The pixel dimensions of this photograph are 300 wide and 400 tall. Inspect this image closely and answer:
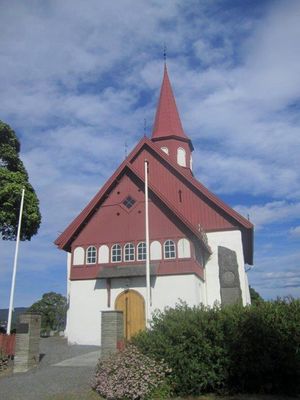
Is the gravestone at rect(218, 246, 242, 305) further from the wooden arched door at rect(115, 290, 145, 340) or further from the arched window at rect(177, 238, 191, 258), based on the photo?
the wooden arched door at rect(115, 290, 145, 340)

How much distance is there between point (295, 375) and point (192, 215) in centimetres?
1686

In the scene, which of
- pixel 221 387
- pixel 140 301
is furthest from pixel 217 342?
pixel 140 301

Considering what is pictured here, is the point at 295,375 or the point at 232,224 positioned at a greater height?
the point at 232,224

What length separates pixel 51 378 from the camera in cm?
1266

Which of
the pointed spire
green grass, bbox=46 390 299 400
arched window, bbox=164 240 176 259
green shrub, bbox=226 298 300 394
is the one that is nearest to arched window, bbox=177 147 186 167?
the pointed spire

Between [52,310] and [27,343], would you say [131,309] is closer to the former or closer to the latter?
[27,343]

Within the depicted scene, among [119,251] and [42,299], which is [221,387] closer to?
[119,251]

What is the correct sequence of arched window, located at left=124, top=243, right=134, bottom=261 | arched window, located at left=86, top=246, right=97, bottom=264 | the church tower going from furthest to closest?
the church tower, arched window, located at left=86, top=246, right=97, bottom=264, arched window, located at left=124, top=243, right=134, bottom=261

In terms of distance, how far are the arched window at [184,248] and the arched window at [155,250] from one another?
113 cm

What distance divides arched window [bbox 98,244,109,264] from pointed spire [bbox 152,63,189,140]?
12890 mm

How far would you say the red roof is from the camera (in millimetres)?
24062

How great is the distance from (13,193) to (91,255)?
18.4 ft

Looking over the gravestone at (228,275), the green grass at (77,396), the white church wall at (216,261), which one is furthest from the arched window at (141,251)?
the green grass at (77,396)

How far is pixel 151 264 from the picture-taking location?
2206 centimetres
